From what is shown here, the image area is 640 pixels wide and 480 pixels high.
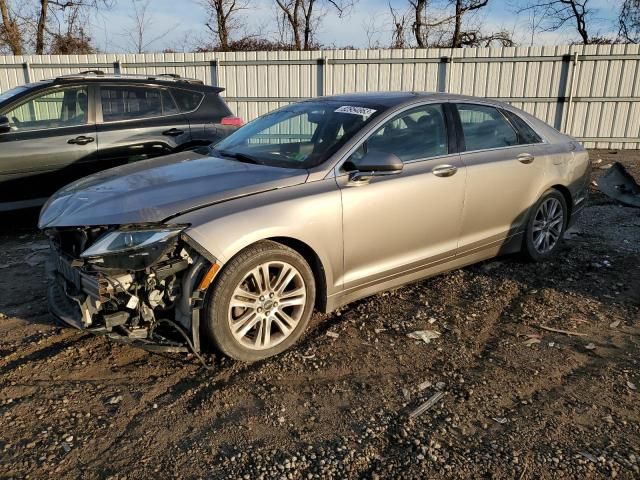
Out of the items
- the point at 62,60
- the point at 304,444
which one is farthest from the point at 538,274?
the point at 62,60

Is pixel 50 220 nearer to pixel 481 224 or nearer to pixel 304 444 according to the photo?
pixel 304 444

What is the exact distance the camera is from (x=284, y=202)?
129 inches

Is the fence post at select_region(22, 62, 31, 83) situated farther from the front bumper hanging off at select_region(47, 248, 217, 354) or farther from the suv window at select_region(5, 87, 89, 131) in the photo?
the front bumper hanging off at select_region(47, 248, 217, 354)

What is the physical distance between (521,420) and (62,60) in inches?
602

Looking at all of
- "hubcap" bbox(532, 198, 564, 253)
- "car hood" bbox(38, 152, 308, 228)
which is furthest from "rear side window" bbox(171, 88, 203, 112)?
"hubcap" bbox(532, 198, 564, 253)

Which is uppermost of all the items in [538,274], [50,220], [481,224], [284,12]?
[284,12]

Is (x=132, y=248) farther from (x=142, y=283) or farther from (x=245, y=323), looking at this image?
(x=245, y=323)

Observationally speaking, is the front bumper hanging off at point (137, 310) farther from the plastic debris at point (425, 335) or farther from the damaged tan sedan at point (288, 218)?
the plastic debris at point (425, 335)

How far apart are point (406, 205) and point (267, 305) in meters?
1.29

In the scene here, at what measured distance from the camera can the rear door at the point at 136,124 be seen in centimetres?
619

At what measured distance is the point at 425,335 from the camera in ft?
12.3

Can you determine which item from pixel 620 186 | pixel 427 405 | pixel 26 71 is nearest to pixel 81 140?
pixel 427 405

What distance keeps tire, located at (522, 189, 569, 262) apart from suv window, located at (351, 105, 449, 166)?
4.46 feet

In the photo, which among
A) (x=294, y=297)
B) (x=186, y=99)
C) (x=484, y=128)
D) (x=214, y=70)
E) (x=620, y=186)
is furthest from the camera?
(x=214, y=70)
